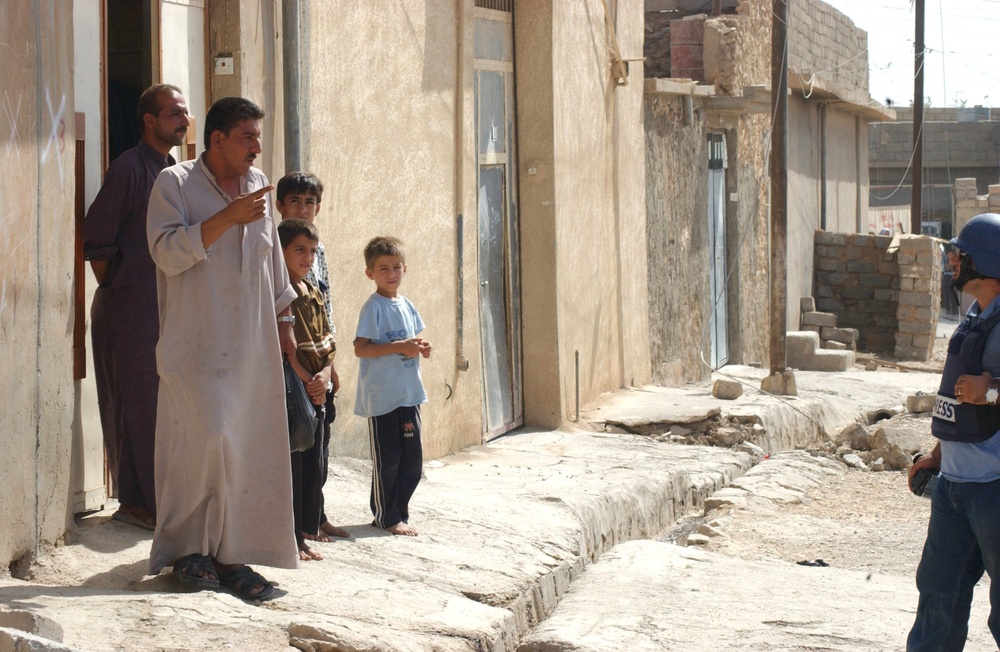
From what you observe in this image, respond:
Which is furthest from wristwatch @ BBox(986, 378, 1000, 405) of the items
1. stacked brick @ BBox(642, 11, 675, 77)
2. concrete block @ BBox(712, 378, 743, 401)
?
stacked brick @ BBox(642, 11, 675, 77)

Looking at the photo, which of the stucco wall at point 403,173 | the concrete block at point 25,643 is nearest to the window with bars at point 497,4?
the stucco wall at point 403,173

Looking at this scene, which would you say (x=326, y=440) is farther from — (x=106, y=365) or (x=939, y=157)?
(x=939, y=157)

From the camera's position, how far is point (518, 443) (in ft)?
28.9

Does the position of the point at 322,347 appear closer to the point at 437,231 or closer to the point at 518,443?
the point at 437,231

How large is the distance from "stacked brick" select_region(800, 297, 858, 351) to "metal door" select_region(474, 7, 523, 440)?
884cm

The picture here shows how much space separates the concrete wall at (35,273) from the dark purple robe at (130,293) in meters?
0.12

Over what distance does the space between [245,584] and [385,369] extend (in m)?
1.38

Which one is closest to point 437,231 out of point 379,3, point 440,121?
point 440,121

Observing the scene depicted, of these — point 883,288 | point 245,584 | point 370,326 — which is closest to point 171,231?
point 245,584

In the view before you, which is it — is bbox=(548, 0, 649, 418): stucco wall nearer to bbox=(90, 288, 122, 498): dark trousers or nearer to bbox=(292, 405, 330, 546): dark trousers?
bbox=(292, 405, 330, 546): dark trousers

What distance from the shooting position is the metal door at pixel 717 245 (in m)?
14.2

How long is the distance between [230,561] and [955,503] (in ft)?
7.60

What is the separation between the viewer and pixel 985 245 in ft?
13.4

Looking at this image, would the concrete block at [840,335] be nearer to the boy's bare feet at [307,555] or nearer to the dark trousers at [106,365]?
the boy's bare feet at [307,555]
